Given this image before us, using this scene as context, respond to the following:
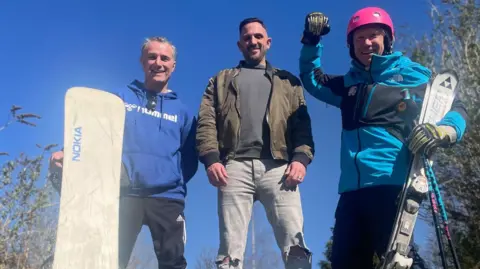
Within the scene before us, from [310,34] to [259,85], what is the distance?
571 millimetres

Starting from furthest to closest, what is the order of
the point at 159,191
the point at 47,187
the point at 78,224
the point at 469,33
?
the point at 469,33
the point at 47,187
the point at 159,191
the point at 78,224

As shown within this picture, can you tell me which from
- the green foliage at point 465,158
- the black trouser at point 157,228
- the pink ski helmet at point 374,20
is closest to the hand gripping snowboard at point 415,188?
the pink ski helmet at point 374,20

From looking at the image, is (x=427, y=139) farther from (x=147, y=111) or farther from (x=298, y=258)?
(x=147, y=111)

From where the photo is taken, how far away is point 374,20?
3.40 m

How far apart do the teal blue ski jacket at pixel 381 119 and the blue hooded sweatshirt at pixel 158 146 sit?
4.02 ft

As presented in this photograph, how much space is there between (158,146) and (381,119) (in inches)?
64.5

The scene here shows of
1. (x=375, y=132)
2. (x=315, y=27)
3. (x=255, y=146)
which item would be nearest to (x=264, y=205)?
(x=255, y=146)

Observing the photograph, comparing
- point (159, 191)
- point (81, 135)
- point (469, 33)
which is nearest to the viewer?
point (81, 135)

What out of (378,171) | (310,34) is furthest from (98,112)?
(378,171)

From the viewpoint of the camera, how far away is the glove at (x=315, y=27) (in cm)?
369

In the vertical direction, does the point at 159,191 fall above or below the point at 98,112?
below

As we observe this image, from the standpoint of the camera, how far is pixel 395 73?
10.8ft

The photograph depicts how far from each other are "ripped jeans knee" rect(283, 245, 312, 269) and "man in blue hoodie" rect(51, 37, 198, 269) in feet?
2.64

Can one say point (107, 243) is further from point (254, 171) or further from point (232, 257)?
point (254, 171)
